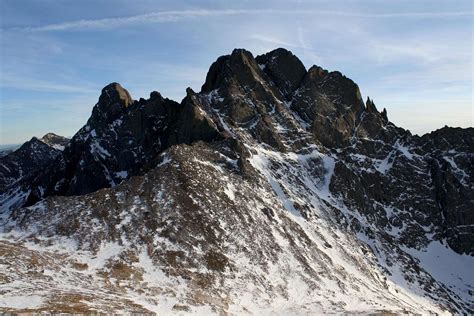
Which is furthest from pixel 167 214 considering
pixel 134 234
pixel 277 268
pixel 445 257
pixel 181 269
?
pixel 445 257

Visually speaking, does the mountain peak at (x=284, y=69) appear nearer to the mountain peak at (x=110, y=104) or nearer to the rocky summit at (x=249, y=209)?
the rocky summit at (x=249, y=209)

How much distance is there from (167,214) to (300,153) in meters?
61.9

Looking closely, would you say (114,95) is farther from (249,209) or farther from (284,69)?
(249,209)

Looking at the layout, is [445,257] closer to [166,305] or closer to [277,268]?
[277,268]

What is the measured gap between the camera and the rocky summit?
6331 centimetres

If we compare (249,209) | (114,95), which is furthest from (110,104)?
(249,209)

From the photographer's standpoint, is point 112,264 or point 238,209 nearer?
point 112,264

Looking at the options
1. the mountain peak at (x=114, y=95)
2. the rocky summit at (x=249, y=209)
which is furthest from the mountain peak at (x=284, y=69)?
the mountain peak at (x=114, y=95)

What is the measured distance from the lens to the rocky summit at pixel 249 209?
63.3 meters

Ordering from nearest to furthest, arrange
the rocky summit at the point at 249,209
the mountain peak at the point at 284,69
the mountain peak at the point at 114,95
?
the rocky summit at the point at 249,209
the mountain peak at the point at 284,69
the mountain peak at the point at 114,95

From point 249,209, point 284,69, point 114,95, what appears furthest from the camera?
point 114,95

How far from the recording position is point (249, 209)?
88.9 meters

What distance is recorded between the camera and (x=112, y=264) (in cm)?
6397

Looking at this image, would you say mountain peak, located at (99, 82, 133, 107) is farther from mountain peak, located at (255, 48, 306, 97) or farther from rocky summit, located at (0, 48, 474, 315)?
mountain peak, located at (255, 48, 306, 97)
